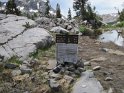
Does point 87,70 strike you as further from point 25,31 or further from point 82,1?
point 82,1

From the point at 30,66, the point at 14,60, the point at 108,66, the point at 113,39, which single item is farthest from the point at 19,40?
the point at 113,39

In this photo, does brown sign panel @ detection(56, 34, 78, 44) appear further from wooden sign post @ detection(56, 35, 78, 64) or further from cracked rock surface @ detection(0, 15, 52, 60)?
cracked rock surface @ detection(0, 15, 52, 60)

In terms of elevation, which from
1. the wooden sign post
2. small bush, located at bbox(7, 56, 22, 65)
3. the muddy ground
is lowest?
the muddy ground

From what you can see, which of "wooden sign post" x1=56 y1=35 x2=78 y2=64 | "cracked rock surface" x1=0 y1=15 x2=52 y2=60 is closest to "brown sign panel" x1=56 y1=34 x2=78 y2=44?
"wooden sign post" x1=56 y1=35 x2=78 y2=64

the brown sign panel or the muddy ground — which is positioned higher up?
the brown sign panel

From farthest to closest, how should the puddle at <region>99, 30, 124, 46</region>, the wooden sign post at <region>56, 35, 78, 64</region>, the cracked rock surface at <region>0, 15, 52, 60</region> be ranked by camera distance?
the puddle at <region>99, 30, 124, 46</region>
the cracked rock surface at <region>0, 15, 52, 60</region>
the wooden sign post at <region>56, 35, 78, 64</region>

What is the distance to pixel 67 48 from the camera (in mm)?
12758

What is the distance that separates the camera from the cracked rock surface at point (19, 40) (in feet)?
47.9

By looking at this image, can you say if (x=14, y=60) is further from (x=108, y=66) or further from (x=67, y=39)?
(x=108, y=66)

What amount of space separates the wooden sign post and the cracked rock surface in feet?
6.92

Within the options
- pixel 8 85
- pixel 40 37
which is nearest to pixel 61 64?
pixel 8 85

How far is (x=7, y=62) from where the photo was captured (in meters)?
13.3

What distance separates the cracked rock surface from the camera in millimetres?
14597

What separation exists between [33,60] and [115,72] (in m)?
3.47
